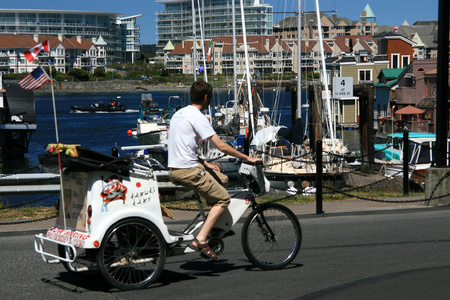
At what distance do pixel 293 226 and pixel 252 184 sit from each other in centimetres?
67

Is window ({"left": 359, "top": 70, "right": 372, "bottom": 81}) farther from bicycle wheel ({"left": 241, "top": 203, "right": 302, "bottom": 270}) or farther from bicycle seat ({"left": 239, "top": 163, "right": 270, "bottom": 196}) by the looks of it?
bicycle seat ({"left": 239, "top": 163, "right": 270, "bottom": 196})

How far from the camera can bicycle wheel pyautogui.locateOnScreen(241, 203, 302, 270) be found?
7.39m

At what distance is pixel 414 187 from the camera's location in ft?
65.5

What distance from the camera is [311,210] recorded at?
11719 millimetres

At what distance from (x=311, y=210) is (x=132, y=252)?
214 inches

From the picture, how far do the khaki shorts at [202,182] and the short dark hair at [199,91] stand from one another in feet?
2.21

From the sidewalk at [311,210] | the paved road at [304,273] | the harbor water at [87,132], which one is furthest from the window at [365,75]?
the paved road at [304,273]

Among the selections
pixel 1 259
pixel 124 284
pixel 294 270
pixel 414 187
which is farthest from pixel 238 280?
pixel 414 187

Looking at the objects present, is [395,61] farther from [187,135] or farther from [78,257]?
[78,257]

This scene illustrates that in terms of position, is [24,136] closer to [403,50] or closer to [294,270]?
[403,50]

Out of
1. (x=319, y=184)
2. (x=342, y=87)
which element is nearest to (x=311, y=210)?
(x=319, y=184)

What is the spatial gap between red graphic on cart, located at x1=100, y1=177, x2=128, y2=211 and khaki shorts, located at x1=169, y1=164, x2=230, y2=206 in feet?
1.86

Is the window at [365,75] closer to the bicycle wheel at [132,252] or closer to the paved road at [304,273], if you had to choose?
the paved road at [304,273]

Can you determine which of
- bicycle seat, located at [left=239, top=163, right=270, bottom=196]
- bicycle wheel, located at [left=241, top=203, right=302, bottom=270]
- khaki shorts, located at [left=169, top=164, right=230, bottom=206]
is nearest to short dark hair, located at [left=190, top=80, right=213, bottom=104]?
khaki shorts, located at [left=169, top=164, right=230, bottom=206]
